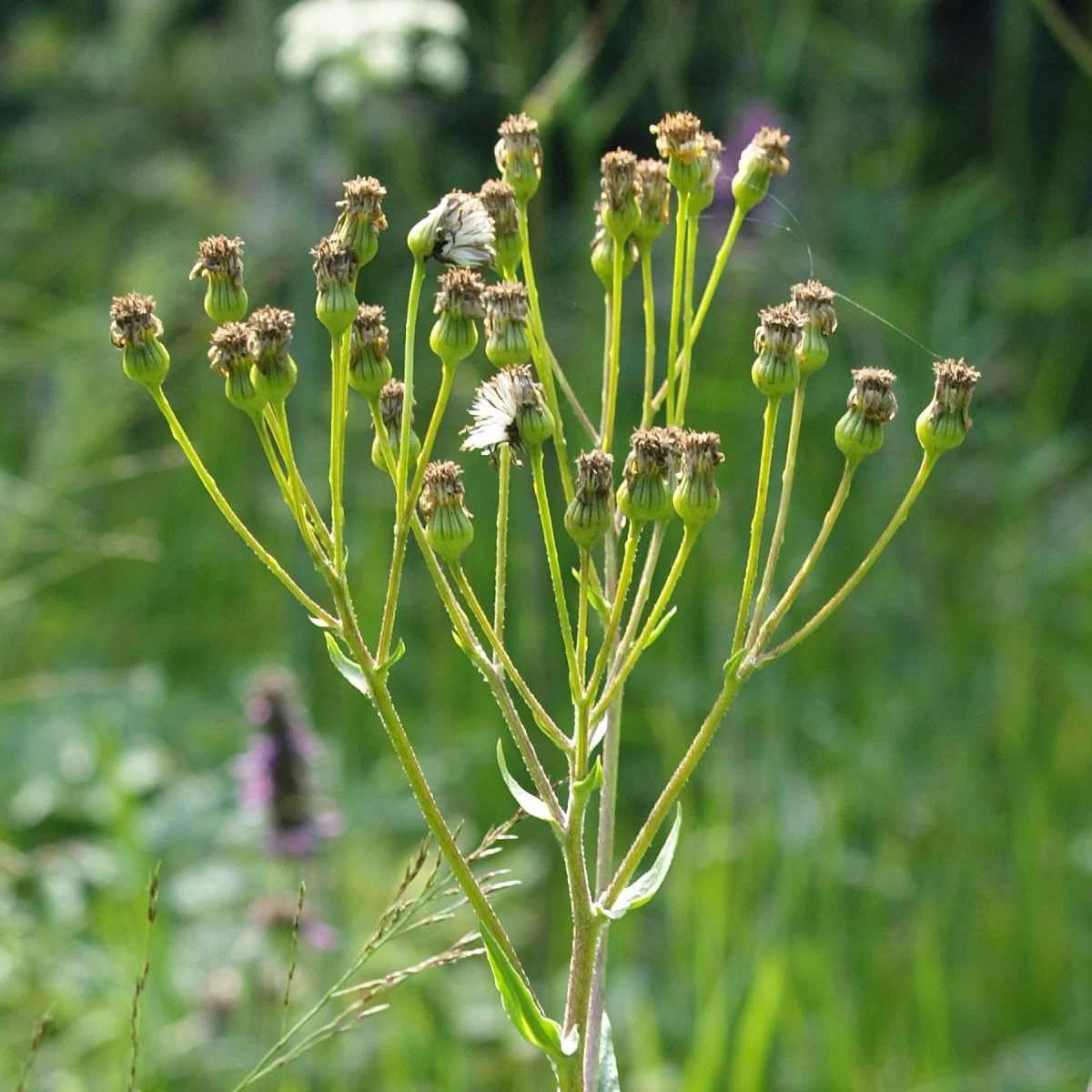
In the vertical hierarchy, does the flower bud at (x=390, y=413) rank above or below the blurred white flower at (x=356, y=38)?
below

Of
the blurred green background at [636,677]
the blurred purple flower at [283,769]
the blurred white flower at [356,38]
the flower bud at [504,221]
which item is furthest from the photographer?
the blurred white flower at [356,38]

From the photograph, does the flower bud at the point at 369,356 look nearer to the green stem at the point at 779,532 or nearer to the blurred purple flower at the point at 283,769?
the green stem at the point at 779,532

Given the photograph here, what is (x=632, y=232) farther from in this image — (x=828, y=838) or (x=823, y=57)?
(x=823, y=57)

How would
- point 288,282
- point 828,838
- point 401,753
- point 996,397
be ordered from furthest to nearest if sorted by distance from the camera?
1. point 288,282
2. point 996,397
3. point 828,838
4. point 401,753

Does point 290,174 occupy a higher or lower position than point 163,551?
higher

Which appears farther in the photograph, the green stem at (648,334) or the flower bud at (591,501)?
the green stem at (648,334)

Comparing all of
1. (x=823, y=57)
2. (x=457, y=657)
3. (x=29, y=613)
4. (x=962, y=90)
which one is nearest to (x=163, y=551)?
(x=29, y=613)

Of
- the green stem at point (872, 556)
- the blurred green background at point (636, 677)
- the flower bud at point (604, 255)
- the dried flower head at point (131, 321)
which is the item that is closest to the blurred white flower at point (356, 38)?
the blurred green background at point (636, 677)

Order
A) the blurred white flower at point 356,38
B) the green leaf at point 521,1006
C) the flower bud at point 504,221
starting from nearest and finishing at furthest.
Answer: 1. the green leaf at point 521,1006
2. the flower bud at point 504,221
3. the blurred white flower at point 356,38

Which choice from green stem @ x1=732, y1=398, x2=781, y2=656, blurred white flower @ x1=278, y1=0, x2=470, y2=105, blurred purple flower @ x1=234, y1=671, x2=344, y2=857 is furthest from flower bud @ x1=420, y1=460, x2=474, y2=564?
blurred white flower @ x1=278, y1=0, x2=470, y2=105
